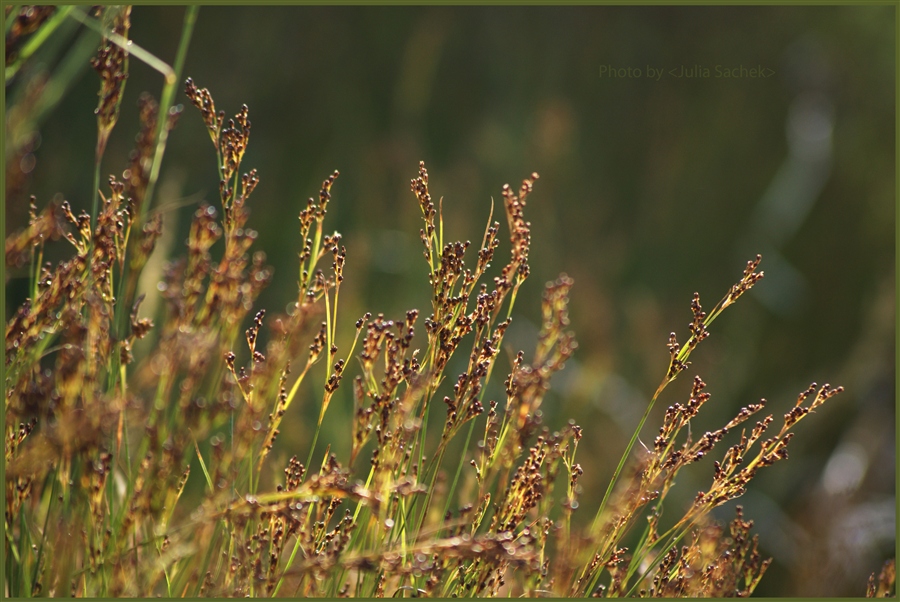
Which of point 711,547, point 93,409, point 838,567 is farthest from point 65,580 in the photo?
point 838,567

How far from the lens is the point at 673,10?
4.96m

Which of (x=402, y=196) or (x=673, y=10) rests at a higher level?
(x=673, y=10)

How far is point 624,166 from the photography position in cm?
492

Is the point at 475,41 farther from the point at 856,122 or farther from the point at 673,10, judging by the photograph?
the point at 856,122

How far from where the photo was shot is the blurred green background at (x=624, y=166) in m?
3.92

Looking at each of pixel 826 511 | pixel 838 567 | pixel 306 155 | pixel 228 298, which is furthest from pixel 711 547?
pixel 306 155

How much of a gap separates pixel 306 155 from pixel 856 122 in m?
3.35

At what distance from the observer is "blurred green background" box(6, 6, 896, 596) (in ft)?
12.9

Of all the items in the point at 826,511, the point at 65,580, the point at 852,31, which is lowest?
the point at 826,511

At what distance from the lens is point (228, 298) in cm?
81

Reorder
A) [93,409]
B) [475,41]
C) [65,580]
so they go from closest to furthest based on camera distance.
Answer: [93,409] → [65,580] → [475,41]

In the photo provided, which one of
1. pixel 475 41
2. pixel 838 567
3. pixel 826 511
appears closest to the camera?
pixel 838 567

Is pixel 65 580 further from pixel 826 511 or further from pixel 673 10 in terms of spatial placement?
pixel 673 10

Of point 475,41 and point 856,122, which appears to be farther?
point 475,41
